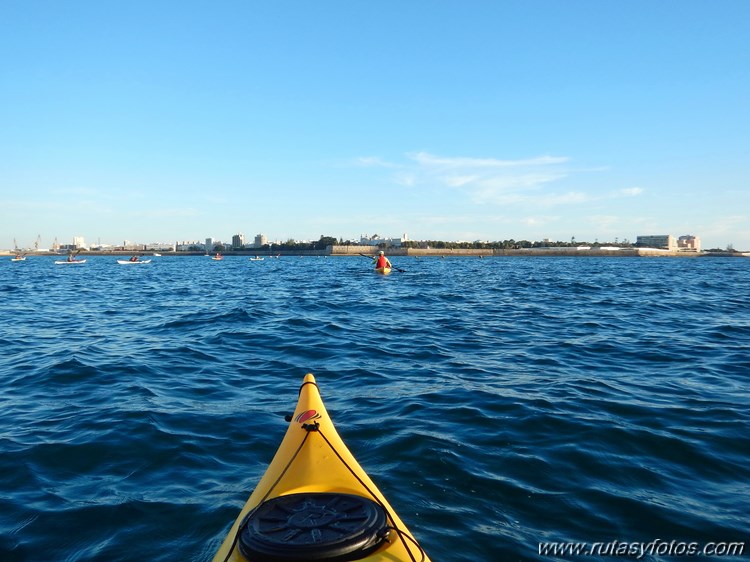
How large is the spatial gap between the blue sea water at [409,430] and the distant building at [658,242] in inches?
7247

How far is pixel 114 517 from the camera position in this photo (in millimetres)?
4430

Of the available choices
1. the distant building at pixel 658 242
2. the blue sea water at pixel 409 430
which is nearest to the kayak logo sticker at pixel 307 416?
the blue sea water at pixel 409 430

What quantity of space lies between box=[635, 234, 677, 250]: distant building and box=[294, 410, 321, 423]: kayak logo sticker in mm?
191591

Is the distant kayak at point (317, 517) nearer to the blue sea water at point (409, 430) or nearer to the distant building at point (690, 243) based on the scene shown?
the blue sea water at point (409, 430)

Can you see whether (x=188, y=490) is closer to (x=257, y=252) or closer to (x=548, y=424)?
(x=548, y=424)

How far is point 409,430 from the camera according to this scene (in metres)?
6.37

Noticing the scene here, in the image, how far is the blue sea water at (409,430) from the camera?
168 inches

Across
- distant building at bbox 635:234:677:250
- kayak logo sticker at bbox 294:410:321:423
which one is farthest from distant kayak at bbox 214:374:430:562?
distant building at bbox 635:234:677:250

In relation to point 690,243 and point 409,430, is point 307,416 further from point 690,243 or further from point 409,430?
point 690,243

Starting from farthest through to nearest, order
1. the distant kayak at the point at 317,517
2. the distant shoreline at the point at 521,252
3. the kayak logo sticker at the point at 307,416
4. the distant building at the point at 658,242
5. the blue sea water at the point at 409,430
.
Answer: the distant building at the point at 658,242 → the distant shoreline at the point at 521,252 → the kayak logo sticker at the point at 307,416 → the blue sea water at the point at 409,430 → the distant kayak at the point at 317,517

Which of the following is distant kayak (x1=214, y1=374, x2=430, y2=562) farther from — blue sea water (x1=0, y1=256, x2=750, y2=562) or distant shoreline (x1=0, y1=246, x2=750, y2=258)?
distant shoreline (x1=0, y1=246, x2=750, y2=258)

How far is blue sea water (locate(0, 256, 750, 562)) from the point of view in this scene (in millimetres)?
4262

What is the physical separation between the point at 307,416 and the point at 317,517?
1756 millimetres

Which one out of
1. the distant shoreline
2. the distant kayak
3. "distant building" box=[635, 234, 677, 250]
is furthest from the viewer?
"distant building" box=[635, 234, 677, 250]
